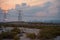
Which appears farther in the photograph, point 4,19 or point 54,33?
point 4,19

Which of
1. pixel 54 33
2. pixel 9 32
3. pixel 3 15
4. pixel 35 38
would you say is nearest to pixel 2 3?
pixel 3 15

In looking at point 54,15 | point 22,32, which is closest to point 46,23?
point 54,15

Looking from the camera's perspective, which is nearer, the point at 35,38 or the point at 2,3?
the point at 35,38

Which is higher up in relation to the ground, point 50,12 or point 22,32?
point 50,12

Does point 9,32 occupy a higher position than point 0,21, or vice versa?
point 0,21

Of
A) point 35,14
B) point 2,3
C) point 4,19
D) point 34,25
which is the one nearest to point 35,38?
point 34,25

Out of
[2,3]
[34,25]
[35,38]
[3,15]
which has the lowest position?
[35,38]

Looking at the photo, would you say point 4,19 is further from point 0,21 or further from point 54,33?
point 54,33

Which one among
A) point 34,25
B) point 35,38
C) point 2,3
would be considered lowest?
point 35,38

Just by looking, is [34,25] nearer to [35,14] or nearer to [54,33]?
[35,14]
